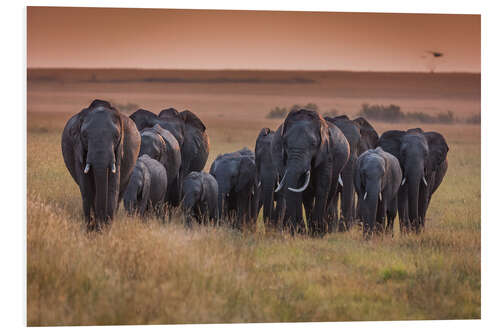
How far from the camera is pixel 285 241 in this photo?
1321 cm

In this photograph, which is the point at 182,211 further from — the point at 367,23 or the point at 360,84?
the point at 367,23

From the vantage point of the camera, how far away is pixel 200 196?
623 inches

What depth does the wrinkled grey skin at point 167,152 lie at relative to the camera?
16.2 metres

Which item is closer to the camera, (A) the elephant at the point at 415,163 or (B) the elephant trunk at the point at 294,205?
(B) the elephant trunk at the point at 294,205

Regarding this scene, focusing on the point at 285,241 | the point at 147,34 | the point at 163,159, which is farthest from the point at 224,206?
the point at 147,34

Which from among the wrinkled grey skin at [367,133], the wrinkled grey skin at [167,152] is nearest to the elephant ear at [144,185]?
the wrinkled grey skin at [167,152]

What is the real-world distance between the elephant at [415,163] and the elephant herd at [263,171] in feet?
0.06

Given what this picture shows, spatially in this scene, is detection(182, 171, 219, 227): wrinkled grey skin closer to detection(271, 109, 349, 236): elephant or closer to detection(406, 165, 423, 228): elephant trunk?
detection(271, 109, 349, 236): elephant

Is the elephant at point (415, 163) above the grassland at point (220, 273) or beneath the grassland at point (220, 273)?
above

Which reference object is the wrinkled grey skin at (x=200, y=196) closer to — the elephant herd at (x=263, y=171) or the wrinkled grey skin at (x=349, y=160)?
the elephant herd at (x=263, y=171)

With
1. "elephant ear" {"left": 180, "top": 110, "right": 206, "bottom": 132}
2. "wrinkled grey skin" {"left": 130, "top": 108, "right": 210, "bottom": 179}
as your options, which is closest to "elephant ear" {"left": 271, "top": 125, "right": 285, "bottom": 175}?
"wrinkled grey skin" {"left": 130, "top": 108, "right": 210, "bottom": 179}

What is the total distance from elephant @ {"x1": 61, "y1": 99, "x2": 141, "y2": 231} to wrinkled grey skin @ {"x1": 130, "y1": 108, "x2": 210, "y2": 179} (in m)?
5.81

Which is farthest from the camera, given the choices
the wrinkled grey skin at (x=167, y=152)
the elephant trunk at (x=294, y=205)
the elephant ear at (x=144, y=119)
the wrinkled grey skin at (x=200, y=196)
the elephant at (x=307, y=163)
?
the elephant ear at (x=144, y=119)

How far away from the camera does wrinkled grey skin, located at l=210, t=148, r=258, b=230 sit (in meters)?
17.1
